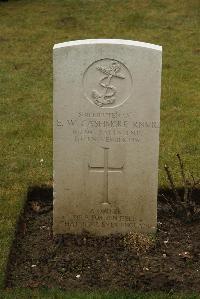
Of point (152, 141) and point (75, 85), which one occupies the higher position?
point (75, 85)

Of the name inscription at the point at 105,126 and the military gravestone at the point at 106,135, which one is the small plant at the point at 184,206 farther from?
the name inscription at the point at 105,126

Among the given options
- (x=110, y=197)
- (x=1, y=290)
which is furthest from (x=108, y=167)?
(x=1, y=290)

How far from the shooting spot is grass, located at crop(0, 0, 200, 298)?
22.6 feet

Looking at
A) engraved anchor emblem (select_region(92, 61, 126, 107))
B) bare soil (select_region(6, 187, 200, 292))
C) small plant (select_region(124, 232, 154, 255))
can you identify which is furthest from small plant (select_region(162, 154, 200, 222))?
engraved anchor emblem (select_region(92, 61, 126, 107))

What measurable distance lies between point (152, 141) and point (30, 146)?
279cm

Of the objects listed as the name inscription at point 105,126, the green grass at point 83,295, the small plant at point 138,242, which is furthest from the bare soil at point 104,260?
the name inscription at point 105,126

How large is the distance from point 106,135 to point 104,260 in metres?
1.02

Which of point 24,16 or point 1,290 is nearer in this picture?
point 1,290

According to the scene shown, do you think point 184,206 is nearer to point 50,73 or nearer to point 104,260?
point 104,260

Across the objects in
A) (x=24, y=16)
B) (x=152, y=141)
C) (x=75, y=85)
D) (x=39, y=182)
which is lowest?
(x=39, y=182)

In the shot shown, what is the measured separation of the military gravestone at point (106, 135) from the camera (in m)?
5.10

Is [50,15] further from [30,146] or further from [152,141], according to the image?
[152,141]

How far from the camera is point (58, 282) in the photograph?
4.80 meters

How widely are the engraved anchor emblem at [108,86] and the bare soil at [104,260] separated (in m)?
1.17
